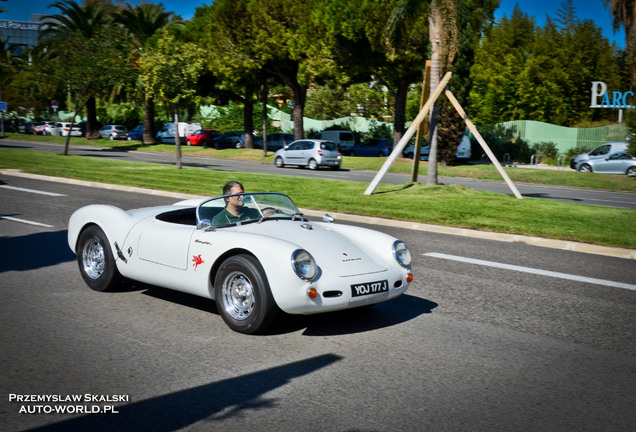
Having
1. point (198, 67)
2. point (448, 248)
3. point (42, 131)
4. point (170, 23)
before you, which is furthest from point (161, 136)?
point (448, 248)

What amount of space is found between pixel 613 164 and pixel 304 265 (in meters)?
29.4

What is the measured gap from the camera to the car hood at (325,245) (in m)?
5.60

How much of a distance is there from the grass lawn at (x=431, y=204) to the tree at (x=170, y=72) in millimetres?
4297

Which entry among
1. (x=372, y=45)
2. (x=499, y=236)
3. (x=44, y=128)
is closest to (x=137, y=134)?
(x=44, y=128)

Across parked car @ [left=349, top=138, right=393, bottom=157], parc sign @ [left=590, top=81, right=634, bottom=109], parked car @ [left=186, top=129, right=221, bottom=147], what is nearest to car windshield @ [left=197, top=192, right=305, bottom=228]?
parked car @ [left=349, top=138, right=393, bottom=157]

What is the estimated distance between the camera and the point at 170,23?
4934 centimetres

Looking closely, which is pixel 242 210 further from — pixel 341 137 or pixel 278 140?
pixel 341 137

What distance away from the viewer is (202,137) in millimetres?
51125

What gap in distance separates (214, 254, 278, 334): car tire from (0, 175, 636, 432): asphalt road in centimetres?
15

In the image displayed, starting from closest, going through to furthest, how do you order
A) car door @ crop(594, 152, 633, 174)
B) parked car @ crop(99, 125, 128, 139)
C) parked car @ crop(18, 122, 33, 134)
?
car door @ crop(594, 152, 633, 174) → parked car @ crop(99, 125, 128, 139) → parked car @ crop(18, 122, 33, 134)

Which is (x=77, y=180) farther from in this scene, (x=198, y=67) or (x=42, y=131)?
(x=42, y=131)

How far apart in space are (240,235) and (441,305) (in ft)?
7.82

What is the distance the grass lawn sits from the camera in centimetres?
1184

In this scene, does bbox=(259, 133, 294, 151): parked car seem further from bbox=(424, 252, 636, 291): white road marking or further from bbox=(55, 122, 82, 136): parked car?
bbox=(424, 252, 636, 291): white road marking
